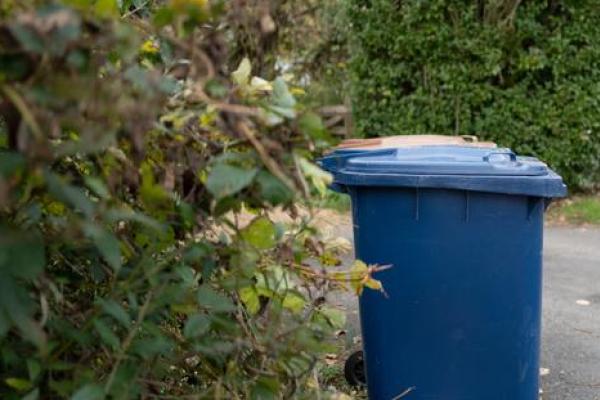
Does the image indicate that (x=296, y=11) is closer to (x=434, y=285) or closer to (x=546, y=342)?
(x=546, y=342)

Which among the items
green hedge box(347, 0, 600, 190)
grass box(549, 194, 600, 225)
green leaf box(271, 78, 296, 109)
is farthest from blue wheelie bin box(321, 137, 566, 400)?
green hedge box(347, 0, 600, 190)

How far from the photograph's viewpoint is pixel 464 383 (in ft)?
10.3

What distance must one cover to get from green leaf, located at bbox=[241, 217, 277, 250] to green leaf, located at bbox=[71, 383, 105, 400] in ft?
1.82

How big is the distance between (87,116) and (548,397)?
3293 mm

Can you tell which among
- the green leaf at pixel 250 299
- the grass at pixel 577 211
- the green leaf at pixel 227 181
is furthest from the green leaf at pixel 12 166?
the grass at pixel 577 211

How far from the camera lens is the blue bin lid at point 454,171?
116 inches

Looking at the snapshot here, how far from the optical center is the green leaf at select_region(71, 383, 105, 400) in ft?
5.51

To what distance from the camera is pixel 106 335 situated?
1778 mm

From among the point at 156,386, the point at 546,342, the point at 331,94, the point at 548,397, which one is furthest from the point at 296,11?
the point at 156,386

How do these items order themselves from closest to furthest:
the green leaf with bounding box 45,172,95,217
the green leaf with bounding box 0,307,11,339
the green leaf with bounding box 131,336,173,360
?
1. the green leaf with bounding box 45,172,95,217
2. the green leaf with bounding box 0,307,11,339
3. the green leaf with bounding box 131,336,173,360

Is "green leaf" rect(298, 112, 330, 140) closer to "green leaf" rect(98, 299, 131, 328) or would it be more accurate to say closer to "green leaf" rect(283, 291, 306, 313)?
"green leaf" rect(98, 299, 131, 328)

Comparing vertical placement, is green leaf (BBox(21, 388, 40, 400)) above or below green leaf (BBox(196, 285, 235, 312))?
below

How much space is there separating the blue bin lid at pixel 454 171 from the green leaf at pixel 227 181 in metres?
1.51

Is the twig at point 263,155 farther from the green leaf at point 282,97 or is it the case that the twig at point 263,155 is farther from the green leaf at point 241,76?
the green leaf at point 241,76
